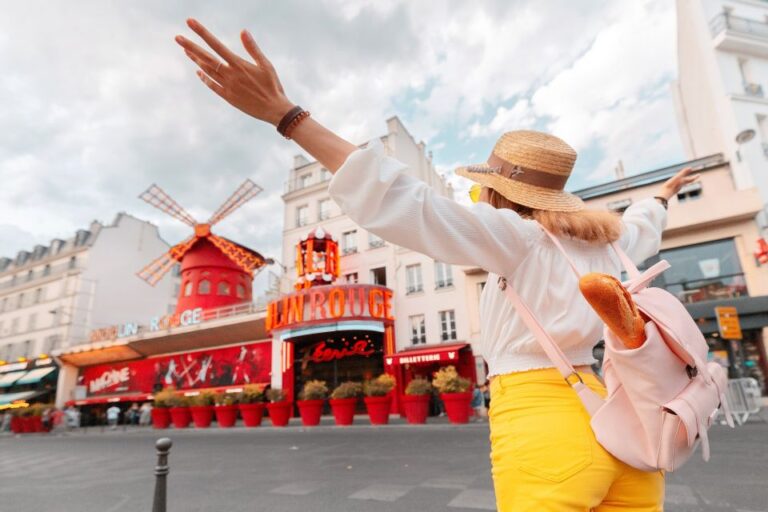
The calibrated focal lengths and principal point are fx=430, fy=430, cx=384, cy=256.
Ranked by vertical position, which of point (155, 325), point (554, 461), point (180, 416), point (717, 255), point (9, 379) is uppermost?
point (155, 325)

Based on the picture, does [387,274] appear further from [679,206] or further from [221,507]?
[221,507]

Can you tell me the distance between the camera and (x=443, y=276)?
51.8ft

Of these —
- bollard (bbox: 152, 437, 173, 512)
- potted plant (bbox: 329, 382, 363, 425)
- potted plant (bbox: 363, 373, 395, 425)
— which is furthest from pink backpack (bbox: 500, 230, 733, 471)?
potted plant (bbox: 329, 382, 363, 425)

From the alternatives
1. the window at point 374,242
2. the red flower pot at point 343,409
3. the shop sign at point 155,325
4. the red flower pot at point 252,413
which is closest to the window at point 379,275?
the window at point 374,242

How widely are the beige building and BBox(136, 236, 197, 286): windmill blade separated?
1969 cm

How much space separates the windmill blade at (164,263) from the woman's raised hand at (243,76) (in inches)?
900

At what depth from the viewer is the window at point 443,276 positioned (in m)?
15.6

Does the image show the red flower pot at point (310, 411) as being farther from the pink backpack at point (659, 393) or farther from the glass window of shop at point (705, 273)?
the pink backpack at point (659, 393)

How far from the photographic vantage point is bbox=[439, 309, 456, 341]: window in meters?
15.2

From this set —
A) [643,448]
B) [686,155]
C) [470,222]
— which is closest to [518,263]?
[470,222]

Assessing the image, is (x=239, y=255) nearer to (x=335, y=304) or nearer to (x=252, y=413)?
(x=335, y=304)

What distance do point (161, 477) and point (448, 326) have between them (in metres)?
13.1

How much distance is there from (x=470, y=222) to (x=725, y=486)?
14.3ft

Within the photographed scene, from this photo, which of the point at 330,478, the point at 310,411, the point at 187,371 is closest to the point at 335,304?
the point at 310,411
